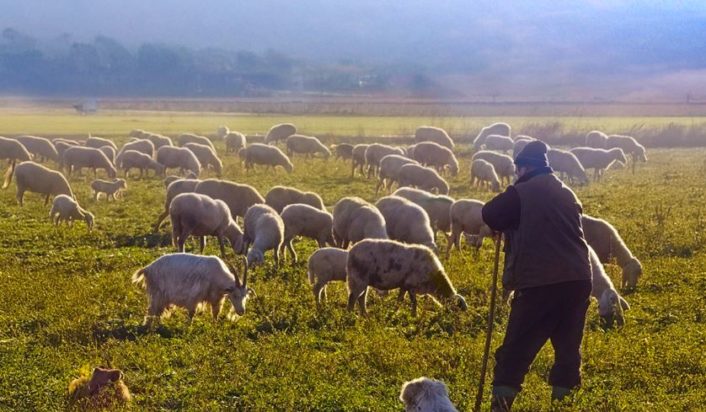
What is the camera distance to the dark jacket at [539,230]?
679 cm

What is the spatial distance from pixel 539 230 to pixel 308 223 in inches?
346

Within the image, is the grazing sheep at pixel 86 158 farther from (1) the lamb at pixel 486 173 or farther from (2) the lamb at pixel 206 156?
(1) the lamb at pixel 486 173

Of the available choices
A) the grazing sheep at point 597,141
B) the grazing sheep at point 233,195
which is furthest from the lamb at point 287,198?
the grazing sheep at point 597,141

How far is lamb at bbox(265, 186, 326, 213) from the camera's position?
17594 mm

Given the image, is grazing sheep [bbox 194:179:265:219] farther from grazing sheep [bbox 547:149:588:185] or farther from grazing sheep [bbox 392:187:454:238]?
grazing sheep [bbox 547:149:588:185]

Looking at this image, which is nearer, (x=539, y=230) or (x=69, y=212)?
(x=539, y=230)

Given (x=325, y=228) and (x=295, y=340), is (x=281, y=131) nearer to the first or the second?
(x=325, y=228)

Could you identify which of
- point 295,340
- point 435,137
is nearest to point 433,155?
point 435,137

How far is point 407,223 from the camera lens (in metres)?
14.5

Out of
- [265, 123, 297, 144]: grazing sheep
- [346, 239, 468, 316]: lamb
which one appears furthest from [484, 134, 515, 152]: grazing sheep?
[346, 239, 468, 316]: lamb

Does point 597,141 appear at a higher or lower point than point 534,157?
lower

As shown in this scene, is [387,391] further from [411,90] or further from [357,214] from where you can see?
[411,90]

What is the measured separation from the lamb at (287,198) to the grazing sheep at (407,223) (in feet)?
9.46

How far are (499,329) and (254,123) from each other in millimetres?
56380
